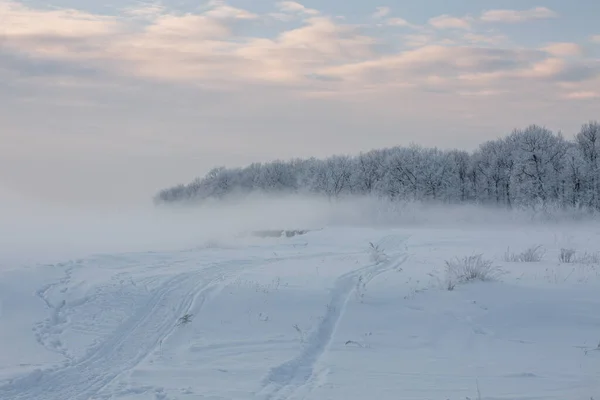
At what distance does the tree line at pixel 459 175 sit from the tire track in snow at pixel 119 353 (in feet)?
124

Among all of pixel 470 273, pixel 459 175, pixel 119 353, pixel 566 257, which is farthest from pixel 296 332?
pixel 459 175

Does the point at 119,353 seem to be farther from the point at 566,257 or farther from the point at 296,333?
the point at 566,257

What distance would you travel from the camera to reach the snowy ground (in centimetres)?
784

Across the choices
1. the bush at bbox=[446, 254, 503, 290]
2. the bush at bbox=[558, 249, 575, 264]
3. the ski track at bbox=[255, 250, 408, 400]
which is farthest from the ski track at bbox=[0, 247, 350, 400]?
the bush at bbox=[558, 249, 575, 264]

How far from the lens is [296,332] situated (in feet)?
35.0

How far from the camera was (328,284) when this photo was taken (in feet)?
45.4

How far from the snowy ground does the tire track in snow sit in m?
0.03

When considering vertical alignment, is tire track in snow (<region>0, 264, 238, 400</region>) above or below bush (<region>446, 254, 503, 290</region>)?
below

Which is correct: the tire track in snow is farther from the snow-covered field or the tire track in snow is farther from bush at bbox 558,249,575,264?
bush at bbox 558,249,575,264

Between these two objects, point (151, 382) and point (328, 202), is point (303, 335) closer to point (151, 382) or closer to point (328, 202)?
point (151, 382)

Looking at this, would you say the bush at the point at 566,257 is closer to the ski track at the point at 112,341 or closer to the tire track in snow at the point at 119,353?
the ski track at the point at 112,341

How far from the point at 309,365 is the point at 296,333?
→ 1.78 meters

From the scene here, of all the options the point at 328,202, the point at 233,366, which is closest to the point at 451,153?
the point at 328,202

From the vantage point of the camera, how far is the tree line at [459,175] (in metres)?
61.6
